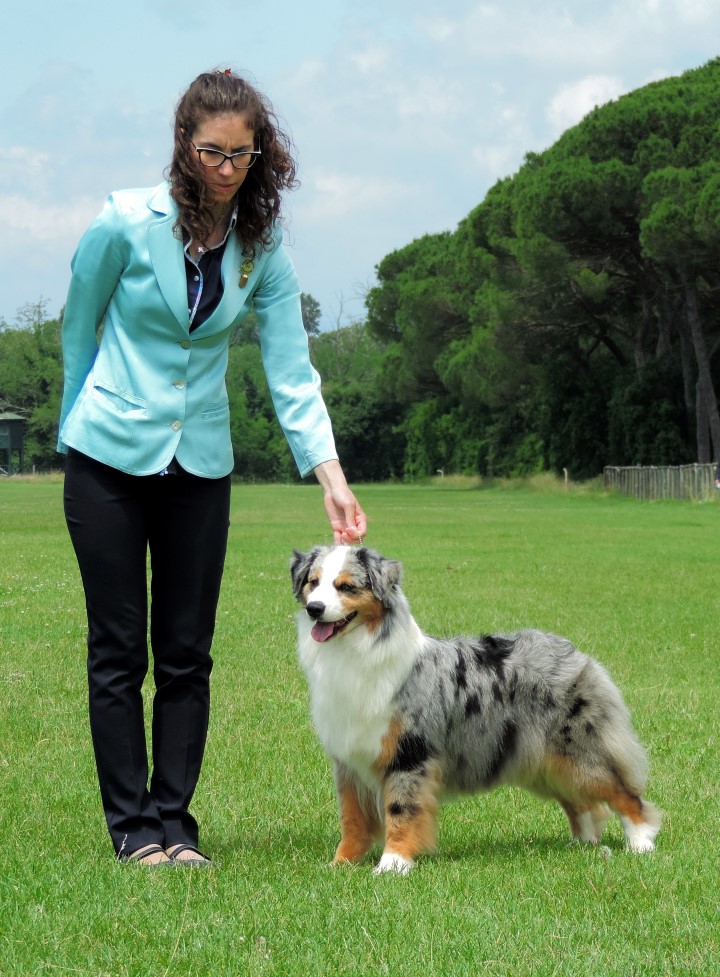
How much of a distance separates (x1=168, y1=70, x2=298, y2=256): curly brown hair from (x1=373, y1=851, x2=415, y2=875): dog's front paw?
7.67 feet

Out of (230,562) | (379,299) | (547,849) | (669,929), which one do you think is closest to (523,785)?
(547,849)

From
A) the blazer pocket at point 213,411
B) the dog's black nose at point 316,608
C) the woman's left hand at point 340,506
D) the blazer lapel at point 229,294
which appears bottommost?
the dog's black nose at point 316,608

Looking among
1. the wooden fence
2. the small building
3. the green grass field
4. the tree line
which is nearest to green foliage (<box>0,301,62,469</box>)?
the small building

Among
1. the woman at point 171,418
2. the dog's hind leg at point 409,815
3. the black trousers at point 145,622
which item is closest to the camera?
the woman at point 171,418

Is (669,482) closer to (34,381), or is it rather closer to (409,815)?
(409,815)

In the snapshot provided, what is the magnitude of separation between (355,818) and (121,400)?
190 centimetres

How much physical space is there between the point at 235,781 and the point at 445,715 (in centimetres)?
166

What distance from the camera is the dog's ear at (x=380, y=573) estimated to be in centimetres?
478

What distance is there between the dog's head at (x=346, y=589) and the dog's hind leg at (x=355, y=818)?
A: 671 millimetres

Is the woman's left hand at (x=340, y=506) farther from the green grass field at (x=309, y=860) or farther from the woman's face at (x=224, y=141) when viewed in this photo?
the green grass field at (x=309, y=860)

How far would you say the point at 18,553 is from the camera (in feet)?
66.8

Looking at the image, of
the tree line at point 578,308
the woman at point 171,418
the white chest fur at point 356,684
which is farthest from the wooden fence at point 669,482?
the woman at point 171,418

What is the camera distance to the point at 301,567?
4.95 m

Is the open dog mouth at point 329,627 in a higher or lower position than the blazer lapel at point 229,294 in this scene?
lower
